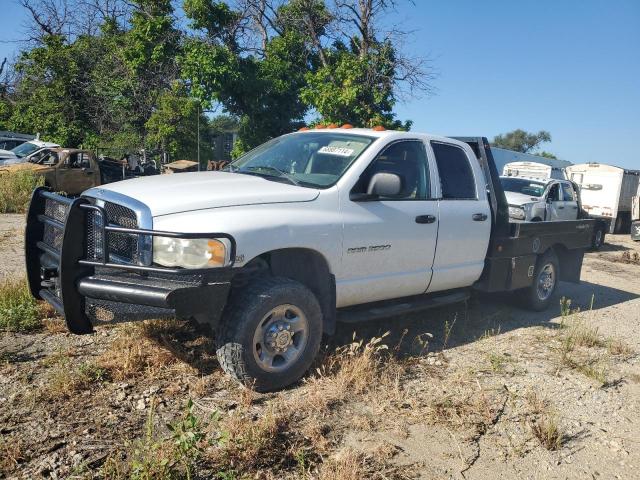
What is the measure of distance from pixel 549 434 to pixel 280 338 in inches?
72.3

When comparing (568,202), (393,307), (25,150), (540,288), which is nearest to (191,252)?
(393,307)

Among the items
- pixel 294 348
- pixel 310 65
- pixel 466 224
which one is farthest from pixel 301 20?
pixel 294 348

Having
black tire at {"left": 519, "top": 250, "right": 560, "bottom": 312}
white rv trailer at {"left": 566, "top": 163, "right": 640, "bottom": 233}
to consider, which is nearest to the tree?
white rv trailer at {"left": 566, "top": 163, "right": 640, "bottom": 233}

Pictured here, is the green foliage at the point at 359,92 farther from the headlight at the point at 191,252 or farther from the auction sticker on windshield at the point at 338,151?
the headlight at the point at 191,252

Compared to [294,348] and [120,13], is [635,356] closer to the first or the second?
[294,348]

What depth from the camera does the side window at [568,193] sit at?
14.4 meters

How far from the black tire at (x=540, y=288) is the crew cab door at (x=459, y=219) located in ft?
4.49

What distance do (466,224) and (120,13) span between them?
91.9 ft

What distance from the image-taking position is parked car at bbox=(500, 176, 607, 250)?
12.6 m

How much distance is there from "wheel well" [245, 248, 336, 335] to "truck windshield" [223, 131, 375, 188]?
22.1 inches

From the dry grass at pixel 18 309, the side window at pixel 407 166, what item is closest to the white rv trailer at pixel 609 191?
the side window at pixel 407 166

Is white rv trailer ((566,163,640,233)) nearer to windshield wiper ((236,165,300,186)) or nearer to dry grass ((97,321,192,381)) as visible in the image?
windshield wiper ((236,165,300,186))

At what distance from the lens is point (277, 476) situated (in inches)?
114

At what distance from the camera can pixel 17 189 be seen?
13.8 meters
